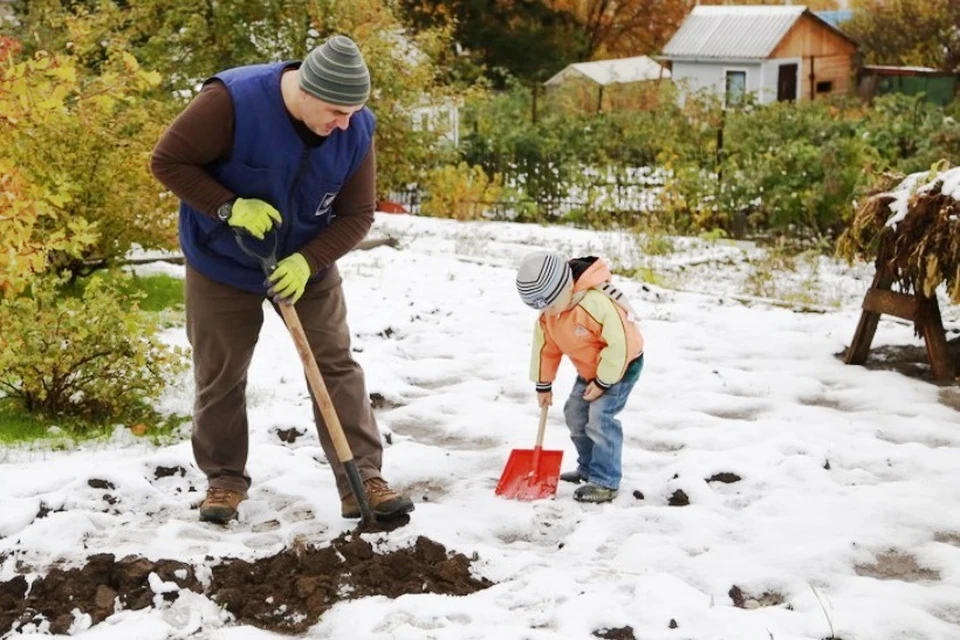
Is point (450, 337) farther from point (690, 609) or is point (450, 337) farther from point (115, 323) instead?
point (690, 609)

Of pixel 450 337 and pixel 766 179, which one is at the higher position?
pixel 766 179

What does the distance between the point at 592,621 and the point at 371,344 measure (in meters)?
3.75

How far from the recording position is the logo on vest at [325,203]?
4.08m

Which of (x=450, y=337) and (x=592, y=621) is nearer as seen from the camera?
(x=592, y=621)

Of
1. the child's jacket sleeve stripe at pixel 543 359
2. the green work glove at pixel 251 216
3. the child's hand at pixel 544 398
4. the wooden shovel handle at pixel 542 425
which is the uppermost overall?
the green work glove at pixel 251 216

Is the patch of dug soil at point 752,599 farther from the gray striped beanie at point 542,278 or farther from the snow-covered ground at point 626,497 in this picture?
the gray striped beanie at point 542,278

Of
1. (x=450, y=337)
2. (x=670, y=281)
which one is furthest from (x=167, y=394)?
(x=670, y=281)

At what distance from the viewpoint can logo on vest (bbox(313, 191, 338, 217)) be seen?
4084 mm

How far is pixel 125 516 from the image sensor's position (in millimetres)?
4285

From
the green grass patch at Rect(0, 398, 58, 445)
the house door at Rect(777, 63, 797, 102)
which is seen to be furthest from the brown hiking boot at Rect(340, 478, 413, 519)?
the house door at Rect(777, 63, 797, 102)

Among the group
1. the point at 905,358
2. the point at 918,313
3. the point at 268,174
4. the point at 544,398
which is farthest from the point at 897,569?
the point at 905,358

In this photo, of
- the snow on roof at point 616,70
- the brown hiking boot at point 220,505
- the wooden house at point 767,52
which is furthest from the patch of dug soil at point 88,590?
the wooden house at point 767,52

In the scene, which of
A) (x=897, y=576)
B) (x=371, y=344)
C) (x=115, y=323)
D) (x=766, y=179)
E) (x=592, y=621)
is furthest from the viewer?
(x=766, y=179)

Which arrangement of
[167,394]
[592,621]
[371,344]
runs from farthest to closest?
[371,344], [167,394], [592,621]
